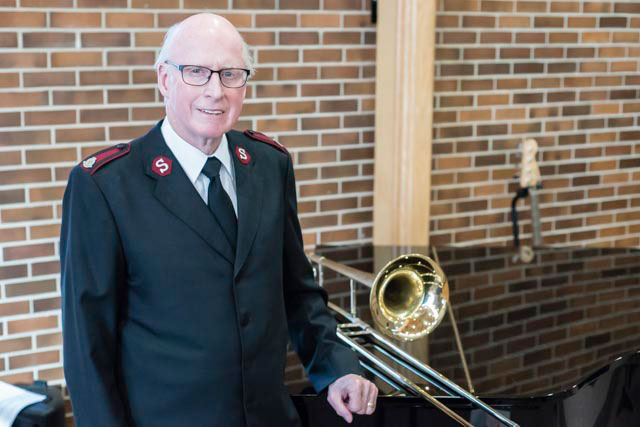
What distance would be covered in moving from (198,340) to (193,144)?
39 cm

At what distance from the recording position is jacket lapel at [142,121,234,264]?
5.26ft

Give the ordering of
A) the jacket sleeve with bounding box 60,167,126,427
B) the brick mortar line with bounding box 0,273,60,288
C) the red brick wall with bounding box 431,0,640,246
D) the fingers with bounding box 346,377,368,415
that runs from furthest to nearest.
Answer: the red brick wall with bounding box 431,0,640,246, the brick mortar line with bounding box 0,273,60,288, the fingers with bounding box 346,377,368,415, the jacket sleeve with bounding box 60,167,126,427

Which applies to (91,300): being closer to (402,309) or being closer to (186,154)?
(186,154)

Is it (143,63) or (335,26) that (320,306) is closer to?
(143,63)

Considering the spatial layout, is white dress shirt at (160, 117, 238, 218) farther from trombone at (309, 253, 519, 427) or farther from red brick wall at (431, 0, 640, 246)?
red brick wall at (431, 0, 640, 246)

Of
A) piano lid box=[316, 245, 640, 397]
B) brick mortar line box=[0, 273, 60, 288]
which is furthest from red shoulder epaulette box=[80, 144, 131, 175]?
brick mortar line box=[0, 273, 60, 288]

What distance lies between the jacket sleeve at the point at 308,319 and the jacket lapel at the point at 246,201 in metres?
0.12

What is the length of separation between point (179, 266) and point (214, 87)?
1.16 feet

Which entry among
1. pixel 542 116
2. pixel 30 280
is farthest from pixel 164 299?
pixel 542 116

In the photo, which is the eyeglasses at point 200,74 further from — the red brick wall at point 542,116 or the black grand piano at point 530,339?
the red brick wall at point 542,116

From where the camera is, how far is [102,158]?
1594mm

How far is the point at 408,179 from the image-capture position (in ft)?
12.8

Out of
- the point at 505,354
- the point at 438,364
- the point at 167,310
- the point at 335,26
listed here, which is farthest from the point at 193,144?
the point at 335,26

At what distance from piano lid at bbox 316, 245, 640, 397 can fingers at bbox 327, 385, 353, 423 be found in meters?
0.62
